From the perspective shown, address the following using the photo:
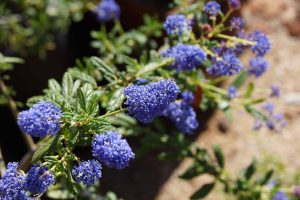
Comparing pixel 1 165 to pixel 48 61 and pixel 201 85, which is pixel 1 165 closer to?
pixel 201 85

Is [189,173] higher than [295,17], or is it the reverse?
[295,17]

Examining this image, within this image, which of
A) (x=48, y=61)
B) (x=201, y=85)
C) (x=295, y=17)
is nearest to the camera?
(x=201, y=85)

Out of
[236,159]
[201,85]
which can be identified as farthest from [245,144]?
[201,85]

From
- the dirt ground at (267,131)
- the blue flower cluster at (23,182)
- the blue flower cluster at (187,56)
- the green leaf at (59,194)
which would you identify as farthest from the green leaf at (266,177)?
the blue flower cluster at (23,182)

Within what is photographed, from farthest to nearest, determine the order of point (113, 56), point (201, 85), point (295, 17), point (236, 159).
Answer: point (295, 17) < point (236, 159) < point (113, 56) < point (201, 85)

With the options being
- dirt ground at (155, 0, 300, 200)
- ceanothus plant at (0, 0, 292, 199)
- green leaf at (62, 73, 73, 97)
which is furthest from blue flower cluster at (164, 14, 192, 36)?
dirt ground at (155, 0, 300, 200)

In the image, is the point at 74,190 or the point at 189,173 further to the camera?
the point at 189,173
